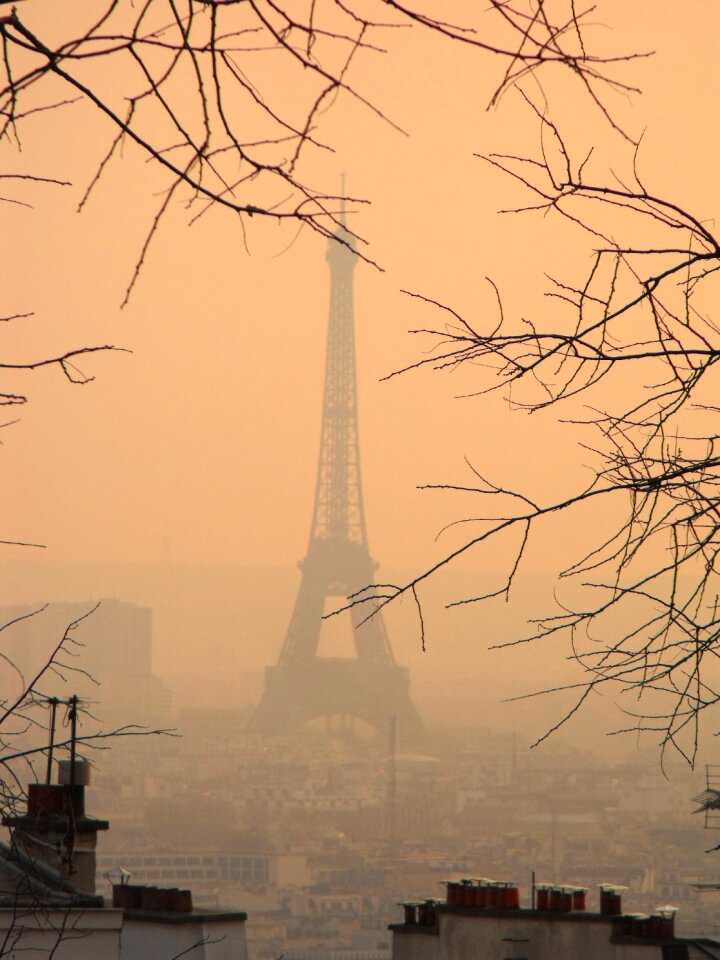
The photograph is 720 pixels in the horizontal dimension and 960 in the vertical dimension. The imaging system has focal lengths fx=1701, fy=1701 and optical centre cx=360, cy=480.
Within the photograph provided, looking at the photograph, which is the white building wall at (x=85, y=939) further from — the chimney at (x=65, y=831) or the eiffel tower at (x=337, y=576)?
the eiffel tower at (x=337, y=576)

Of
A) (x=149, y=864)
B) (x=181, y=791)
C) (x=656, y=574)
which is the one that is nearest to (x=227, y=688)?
(x=181, y=791)

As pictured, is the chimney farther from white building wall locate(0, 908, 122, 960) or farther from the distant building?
the distant building

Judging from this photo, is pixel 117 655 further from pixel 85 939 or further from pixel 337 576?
pixel 85 939

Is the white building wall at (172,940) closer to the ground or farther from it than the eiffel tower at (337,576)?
closer to the ground

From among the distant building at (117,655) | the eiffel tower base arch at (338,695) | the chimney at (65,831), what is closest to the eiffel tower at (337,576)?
the eiffel tower base arch at (338,695)

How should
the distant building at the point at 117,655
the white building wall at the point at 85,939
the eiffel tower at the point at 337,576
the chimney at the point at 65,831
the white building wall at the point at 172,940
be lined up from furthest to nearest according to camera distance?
1. the distant building at the point at 117,655
2. the eiffel tower at the point at 337,576
3. the white building wall at the point at 172,940
4. the chimney at the point at 65,831
5. the white building wall at the point at 85,939

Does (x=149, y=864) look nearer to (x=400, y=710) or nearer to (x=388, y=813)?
(x=388, y=813)

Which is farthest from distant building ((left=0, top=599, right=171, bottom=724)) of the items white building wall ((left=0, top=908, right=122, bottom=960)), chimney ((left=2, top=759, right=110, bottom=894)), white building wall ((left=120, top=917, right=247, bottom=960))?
white building wall ((left=0, top=908, right=122, bottom=960))

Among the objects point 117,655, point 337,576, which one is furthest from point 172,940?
point 117,655
